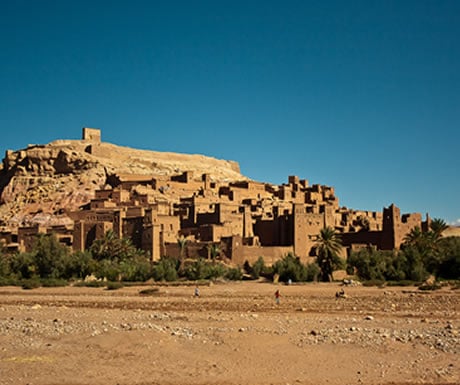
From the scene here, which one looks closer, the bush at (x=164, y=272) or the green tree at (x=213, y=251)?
the bush at (x=164, y=272)

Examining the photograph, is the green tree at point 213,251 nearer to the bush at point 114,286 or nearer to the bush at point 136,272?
the bush at point 136,272

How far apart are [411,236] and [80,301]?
21310 millimetres

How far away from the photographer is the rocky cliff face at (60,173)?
58156 millimetres

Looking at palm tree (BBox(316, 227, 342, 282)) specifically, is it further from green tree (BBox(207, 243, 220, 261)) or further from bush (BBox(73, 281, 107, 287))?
bush (BBox(73, 281, 107, 287))

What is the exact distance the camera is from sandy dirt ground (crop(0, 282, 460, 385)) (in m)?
13.8

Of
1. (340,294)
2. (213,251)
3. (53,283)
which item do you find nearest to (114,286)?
(53,283)

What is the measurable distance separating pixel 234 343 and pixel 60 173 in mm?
53735

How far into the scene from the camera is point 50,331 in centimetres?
1898

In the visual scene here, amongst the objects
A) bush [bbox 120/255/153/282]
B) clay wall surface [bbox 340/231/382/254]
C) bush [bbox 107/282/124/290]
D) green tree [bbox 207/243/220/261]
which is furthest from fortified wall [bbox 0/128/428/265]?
bush [bbox 107/282/124/290]

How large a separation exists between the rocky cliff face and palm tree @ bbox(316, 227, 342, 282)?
22692 millimetres

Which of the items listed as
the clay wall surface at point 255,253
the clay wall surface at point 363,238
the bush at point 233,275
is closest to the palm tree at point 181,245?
the clay wall surface at point 255,253

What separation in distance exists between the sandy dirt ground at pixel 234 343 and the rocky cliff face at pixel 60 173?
30346 millimetres

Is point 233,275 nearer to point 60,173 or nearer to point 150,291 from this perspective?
point 150,291

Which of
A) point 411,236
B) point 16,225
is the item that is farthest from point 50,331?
point 16,225
